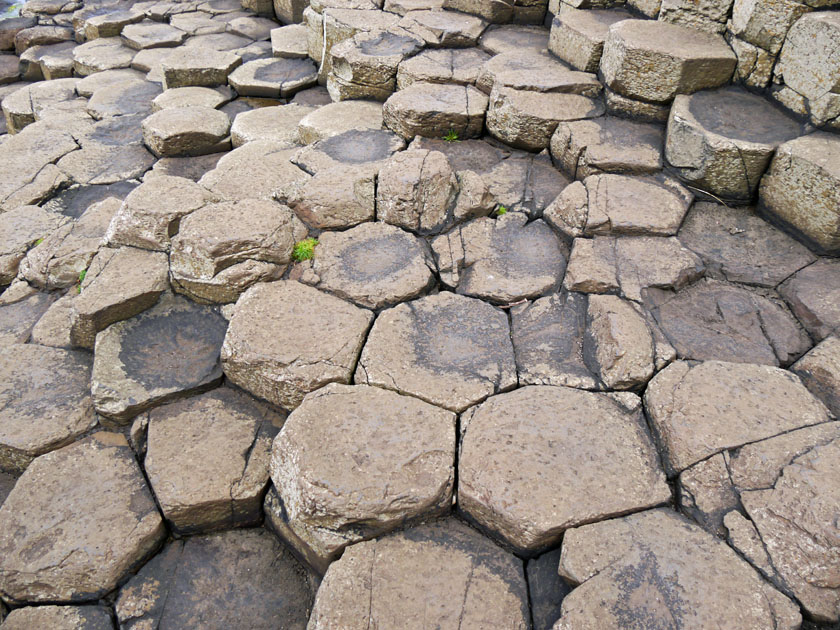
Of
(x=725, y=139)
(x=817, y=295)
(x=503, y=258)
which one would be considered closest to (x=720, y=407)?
(x=817, y=295)

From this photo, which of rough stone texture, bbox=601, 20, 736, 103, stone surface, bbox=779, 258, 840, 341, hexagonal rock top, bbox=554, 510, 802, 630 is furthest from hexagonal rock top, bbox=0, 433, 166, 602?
rough stone texture, bbox=601, 20, 736, 103

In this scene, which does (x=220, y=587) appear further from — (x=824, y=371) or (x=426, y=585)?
(x=824, y=371)

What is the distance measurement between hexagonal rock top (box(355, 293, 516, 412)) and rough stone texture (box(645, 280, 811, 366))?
718 mm

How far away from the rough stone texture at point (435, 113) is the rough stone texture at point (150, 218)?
1329 millimetres

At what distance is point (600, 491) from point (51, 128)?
16.6 ft

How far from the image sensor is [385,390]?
2.27 metres

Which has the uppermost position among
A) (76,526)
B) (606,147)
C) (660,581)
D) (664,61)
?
(664,61)

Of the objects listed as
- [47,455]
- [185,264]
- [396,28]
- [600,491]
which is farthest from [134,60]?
[600,491]

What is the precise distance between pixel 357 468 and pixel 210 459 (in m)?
0.70

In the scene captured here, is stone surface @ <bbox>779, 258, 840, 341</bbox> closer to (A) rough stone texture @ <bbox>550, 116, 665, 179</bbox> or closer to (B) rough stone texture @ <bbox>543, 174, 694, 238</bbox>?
(B) rough stone texture @ <bbox>543, 174, 694, 238</bbox>

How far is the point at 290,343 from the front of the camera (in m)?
A: 2.41

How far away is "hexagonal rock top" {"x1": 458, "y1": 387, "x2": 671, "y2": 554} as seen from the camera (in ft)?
6.13

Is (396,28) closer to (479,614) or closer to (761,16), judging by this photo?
(761,16)

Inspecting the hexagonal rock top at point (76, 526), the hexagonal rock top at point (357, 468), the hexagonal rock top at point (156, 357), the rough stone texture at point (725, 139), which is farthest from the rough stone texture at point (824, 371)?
the hexagonal rock top at point (76, 526)
